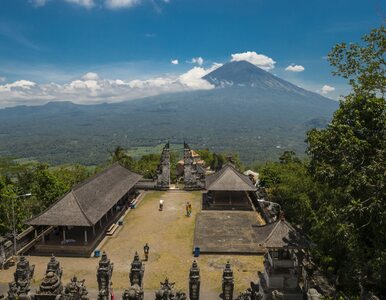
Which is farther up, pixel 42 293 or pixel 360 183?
pixel 360 183

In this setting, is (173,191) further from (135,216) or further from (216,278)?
(216,278)

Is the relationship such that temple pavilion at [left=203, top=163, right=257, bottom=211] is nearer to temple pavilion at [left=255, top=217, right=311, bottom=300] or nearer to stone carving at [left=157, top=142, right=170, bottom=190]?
stone carving at [left=157, top=142, right=170, bottom=190]

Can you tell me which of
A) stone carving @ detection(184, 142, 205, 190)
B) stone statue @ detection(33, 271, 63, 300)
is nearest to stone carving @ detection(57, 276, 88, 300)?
stone statue @ detection(33, 271, 63, 300)

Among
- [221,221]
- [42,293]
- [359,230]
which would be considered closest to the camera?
[42,293]

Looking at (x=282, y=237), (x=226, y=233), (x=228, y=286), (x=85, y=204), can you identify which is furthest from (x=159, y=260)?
(x=282, y=237)

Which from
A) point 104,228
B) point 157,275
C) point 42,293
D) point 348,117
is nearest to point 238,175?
point 104,228

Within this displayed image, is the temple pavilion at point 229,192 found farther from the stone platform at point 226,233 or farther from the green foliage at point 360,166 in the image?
the green foliage at point 360,166

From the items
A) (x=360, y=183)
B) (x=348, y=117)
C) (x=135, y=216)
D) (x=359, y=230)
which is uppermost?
(x=348, y=117)
